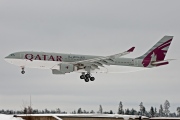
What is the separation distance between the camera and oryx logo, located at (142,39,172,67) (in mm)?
98125

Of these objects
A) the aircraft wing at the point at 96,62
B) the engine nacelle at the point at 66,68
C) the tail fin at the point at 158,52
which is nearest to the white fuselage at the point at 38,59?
the engine nacelle at the point at 66,68

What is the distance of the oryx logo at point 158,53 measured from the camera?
98125 millimetres

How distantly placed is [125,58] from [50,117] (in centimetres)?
3234

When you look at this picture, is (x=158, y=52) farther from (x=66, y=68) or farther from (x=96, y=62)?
(x=66, y=68)

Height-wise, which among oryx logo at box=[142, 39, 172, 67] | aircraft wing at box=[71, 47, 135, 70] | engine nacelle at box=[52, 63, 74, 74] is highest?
oryx logo at box=[142, 39, 172, 67]

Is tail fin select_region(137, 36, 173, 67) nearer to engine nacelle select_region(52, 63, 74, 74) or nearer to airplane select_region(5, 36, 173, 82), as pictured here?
airplane select_region(5, 36, 173, 82)

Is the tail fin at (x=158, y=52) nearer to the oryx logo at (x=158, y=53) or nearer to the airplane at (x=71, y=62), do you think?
the oryx logo at (x=158, y=53)

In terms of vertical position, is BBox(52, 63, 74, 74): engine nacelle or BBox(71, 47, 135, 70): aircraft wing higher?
BBox(71, 47, 135, 70): aircraft wing

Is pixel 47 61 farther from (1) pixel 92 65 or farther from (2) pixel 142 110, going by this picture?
(2) pixel 142 110

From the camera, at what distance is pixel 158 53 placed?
10131 cm

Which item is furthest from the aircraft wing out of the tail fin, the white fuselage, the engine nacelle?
the tail fin

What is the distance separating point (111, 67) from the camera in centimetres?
8862

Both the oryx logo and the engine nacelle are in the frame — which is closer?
the engine nacelle

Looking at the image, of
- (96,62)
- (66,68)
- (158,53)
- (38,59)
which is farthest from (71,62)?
(158,53)
